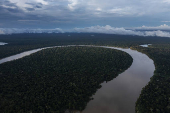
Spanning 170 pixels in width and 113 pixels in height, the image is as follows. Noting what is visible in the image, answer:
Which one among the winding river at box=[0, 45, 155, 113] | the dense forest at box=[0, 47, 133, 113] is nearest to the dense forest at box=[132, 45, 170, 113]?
the winding river at box=[0, 45, 155, 113]

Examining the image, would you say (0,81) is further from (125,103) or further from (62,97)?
(125,103)

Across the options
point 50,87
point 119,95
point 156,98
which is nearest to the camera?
point 156,98

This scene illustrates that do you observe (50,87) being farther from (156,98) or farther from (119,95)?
(156,98)

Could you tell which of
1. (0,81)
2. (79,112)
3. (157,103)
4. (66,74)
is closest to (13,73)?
(0,81)

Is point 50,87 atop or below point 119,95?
atop

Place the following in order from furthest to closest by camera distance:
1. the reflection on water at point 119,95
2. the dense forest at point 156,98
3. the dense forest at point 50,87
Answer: the reflection on water at point 119,95
the dense forest at point 50,87
the dense forest at point 156,98

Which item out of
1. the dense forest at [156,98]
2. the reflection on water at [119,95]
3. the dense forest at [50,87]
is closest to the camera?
the dense forest at [156,98]

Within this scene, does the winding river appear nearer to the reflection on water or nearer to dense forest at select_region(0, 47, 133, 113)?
the reflection on water

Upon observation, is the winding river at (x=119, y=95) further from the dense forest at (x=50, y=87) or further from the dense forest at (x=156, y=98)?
the dense forest at (x=156, y=98)

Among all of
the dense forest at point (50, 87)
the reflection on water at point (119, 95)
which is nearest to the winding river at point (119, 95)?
the reflection on water at point (119, 95)

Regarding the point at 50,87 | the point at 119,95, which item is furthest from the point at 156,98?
the point at 50,87

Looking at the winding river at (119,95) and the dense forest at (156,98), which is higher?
the dense forest at (156,98)
